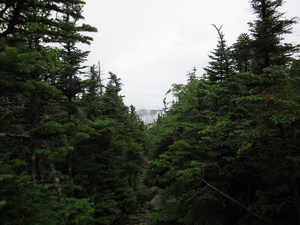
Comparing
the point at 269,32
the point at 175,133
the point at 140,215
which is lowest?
the point at 140,215

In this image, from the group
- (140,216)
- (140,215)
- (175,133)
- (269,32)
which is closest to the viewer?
(269,32)

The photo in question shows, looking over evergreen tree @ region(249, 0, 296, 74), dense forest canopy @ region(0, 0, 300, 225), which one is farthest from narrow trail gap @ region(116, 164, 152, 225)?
evergreen tree @ region(249, 0, 296, 74)

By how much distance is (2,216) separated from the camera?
316 cm

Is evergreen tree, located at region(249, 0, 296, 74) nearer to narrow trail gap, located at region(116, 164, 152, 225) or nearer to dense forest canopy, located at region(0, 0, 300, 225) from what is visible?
dense forest canopy, located at region(0, 0, 300, 225)

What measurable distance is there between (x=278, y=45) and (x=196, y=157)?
7515 mm

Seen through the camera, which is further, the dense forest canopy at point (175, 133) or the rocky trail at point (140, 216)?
the rocky trail at point (140, 216)

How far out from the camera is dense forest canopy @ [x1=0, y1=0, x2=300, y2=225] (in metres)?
3.80

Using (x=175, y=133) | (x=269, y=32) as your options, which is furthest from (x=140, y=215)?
(x=269, y=32)

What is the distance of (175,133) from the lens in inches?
515

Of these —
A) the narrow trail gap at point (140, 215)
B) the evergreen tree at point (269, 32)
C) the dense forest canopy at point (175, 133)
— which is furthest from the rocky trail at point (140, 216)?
the evergreen tree at point (269, 32)

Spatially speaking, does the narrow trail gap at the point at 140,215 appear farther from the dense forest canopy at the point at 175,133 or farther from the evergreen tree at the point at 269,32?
the evergreen tree at the point at 269,32

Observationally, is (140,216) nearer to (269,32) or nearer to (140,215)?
(140,215)

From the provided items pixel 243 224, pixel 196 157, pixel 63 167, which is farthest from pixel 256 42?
pixel 63 167

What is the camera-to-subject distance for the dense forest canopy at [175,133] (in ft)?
12.5
